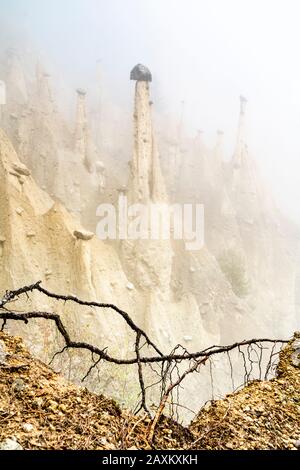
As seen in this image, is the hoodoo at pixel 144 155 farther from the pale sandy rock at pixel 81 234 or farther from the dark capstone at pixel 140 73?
the pale sandy rock at pixel 81 234

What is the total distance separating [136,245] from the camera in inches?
734

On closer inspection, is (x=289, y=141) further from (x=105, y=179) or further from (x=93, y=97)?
(x=105, y=179)

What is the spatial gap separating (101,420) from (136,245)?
55.8 feet

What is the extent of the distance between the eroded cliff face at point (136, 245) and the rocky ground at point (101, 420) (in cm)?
941

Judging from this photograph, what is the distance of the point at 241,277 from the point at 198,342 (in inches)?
431

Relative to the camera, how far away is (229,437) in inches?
66.1

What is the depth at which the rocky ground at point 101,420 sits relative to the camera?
149cm

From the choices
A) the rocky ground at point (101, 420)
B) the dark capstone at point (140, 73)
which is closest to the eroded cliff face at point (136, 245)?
the dark capstone at point (140, 73)

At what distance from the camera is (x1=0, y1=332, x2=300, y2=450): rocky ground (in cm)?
149

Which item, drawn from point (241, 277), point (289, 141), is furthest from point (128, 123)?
point (289, 141)

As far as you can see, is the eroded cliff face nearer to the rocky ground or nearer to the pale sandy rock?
the pale sandy rock

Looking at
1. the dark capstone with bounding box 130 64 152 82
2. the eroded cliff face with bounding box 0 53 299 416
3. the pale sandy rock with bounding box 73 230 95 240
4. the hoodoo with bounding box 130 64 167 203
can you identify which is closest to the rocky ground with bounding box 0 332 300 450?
the eroded cliff face with bounding box 0 53 299 416

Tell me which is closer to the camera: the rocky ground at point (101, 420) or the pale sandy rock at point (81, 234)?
the rocky ground at point (101, 420)

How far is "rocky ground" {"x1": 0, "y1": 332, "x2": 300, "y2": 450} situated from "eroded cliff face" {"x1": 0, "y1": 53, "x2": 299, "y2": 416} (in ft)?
30.9
